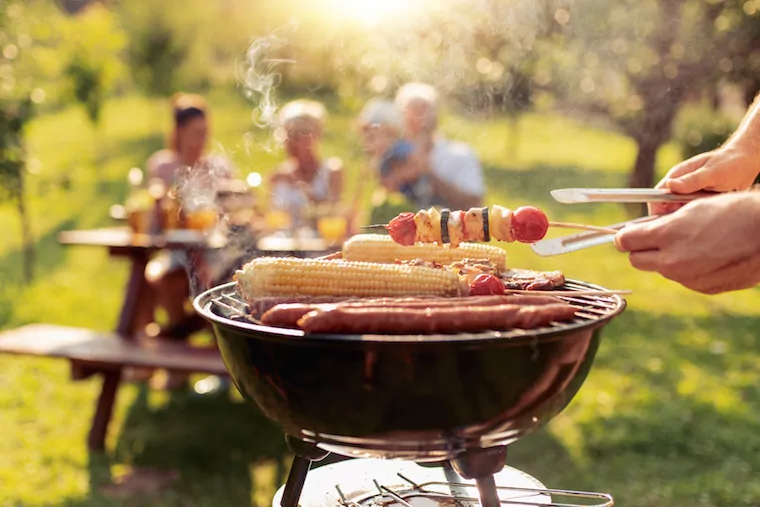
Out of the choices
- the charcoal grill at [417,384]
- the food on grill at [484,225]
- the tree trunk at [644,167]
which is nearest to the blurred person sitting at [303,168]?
the food on grill at [484,225]

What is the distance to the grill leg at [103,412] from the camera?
5.07 meters

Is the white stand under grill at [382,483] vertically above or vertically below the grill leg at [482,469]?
below

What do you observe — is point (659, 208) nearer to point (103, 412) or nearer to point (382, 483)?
point (382, 483)

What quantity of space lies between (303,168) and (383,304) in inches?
185

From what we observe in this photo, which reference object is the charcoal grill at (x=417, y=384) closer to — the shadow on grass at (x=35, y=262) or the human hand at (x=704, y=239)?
the human hand at (x=704, y=239)

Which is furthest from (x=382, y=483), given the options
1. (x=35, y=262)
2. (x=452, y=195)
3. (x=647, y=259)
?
(x=35, y=262)

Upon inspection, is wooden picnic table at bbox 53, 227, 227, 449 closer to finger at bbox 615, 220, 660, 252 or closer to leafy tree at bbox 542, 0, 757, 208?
finger at bbox 615, 220, 660, 252

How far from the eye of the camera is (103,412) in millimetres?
5156

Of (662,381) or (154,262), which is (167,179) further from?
(662,381)

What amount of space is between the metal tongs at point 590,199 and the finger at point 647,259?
0.10 meters

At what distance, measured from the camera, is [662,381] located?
6.08 m

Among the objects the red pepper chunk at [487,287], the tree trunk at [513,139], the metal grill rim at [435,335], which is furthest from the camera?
the tree trunk at [513,139]

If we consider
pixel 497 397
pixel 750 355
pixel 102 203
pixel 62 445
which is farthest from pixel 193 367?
pixel 102 203

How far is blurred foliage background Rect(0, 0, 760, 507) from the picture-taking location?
4.76 m
